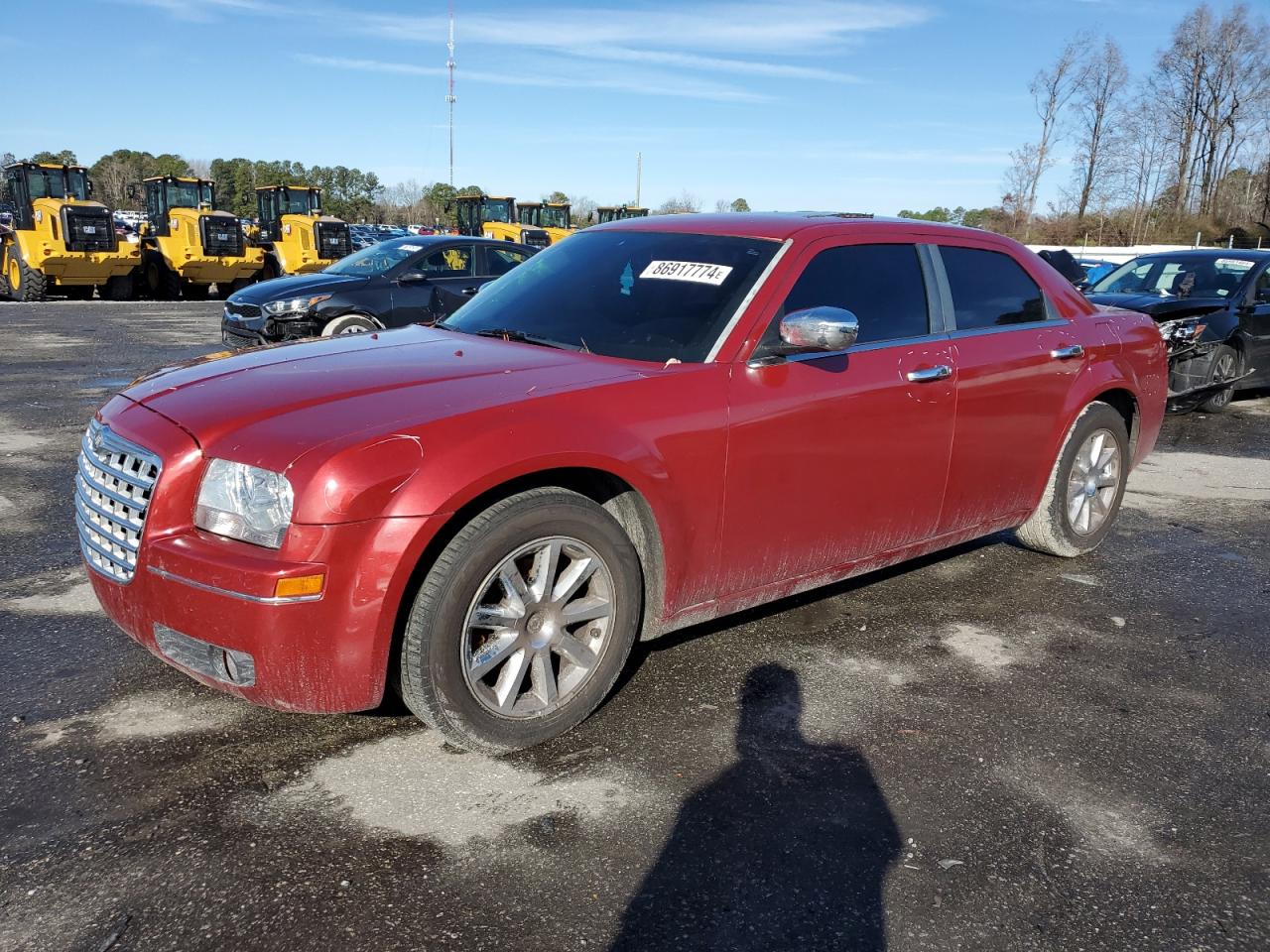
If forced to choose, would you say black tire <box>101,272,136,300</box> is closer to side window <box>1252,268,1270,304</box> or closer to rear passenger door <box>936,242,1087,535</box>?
side window <box>1252,268,1270,304</box>

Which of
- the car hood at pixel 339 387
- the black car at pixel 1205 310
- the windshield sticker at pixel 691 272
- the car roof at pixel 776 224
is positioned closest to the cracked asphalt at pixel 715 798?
the car hood at pixel 339 387

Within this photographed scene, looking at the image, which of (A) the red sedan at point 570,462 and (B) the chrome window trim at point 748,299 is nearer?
(A) the red sedan at point 570,462

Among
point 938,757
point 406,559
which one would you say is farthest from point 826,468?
point 406,559

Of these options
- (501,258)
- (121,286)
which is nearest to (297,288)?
(501,258)

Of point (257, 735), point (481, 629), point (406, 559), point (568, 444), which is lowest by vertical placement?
point (257, 735)

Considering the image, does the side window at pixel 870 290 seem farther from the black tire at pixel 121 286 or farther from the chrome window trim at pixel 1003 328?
the black tire at pixel 121 286

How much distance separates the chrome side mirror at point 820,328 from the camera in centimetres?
348

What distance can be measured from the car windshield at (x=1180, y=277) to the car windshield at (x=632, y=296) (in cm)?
776

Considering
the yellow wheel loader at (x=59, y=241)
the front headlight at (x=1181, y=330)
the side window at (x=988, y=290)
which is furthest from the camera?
the yellow wheel loader at (x=59, y=241)

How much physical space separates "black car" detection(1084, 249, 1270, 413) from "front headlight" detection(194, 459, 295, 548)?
8724 mm

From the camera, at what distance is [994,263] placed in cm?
478

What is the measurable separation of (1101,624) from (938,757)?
166 centimetres

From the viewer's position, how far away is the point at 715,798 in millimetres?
2977

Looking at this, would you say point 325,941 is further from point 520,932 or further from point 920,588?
point 920,588
